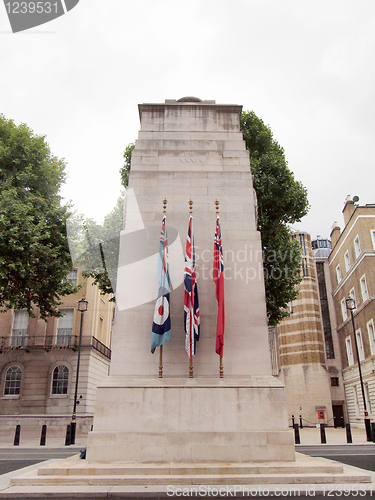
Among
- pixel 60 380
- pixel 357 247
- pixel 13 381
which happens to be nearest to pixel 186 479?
pixel 60 380

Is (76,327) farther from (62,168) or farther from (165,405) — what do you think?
(165,405)

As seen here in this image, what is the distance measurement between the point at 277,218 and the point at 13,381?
2033 centimetres

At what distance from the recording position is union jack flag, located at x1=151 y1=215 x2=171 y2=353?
28.5 feet

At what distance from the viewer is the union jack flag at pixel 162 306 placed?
8.69m

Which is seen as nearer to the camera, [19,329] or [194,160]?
[194,160]

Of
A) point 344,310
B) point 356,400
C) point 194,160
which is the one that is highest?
point 344,310

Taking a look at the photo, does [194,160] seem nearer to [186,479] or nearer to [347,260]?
[186,479]

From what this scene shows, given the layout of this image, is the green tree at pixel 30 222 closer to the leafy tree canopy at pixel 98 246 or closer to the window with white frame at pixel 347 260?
the leafy tree canopy at pixel 98 246

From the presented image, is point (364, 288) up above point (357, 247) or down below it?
below

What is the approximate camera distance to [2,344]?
27.5 meters

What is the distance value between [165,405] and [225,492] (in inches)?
93.9

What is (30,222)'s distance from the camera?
59.2 feet

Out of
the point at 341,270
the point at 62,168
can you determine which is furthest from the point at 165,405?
the point at 341,270

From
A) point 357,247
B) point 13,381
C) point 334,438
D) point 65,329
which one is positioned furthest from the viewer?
point 357,247
